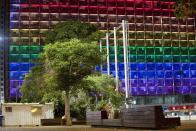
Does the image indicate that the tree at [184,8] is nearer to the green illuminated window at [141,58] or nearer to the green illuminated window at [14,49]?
the green illuminated window at [14,49]

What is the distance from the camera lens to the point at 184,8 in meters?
12.9

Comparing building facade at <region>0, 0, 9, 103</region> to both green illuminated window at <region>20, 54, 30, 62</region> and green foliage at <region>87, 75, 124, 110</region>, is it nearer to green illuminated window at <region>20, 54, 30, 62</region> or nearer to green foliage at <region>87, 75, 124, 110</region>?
green illuminated window at <region>20, 54, 30, 62</region>

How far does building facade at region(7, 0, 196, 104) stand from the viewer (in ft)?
314

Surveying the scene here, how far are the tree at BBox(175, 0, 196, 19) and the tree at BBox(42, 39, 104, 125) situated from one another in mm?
24713

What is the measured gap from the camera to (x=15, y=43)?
94938 mm

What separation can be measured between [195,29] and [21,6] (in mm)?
38967

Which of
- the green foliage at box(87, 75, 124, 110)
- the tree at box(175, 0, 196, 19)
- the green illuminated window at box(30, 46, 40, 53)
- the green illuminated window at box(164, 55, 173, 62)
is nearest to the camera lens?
the tree at box(175, 0, 196, 19)

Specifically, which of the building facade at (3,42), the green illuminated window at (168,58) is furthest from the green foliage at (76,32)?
the green illuminated window at (168,58)

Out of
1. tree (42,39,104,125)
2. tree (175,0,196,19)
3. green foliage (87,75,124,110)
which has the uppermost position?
tree (175,0,196,19)

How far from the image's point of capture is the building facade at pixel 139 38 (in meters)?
95.7

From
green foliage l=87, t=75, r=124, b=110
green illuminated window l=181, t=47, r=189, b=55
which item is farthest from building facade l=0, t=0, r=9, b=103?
green foliage l=87, t=75, r=124, b=110

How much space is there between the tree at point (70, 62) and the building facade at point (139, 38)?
56278 millimetres

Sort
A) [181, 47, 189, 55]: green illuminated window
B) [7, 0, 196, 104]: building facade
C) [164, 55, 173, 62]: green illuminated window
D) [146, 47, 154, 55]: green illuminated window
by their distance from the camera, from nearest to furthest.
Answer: [7, 0, 196, 104]: building facade < [146, 47, 154, 55]: green illuminated window < [164, 55, 173, 62]: green illuminated window < [181, 47, 189, 55]: green illuminated window

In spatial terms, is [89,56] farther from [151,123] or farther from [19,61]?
[19,61]
